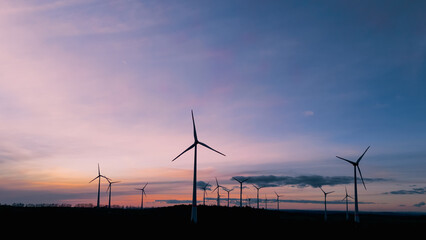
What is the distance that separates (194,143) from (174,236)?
119 ft

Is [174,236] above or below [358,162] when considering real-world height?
below

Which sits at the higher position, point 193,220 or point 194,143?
point 194,143

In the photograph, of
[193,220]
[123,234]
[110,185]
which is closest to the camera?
[123,234]

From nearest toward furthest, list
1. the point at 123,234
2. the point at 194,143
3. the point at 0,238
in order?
the point at 0,238, the point at 123,234, the point at 194,143

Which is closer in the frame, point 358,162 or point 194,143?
point 194,143

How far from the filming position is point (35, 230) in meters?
72.4

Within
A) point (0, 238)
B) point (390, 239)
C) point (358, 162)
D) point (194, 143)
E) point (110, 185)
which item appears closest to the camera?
point (0, 238)

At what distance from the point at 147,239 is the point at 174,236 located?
620 cm

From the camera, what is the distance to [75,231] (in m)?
71.2

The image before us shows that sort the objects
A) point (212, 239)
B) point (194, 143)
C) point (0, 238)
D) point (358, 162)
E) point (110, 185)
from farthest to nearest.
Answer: point (110, 185), point (358, 162), point (194, 143), point (212, 239), point (0, 238)

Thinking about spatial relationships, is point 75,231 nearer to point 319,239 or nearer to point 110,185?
point 319,239

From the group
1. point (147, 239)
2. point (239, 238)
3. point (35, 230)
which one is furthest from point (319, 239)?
point (35, 230)

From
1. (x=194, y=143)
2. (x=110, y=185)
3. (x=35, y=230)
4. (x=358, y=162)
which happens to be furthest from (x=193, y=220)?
(x=110, y=185)

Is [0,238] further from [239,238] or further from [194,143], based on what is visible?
[194,143]
